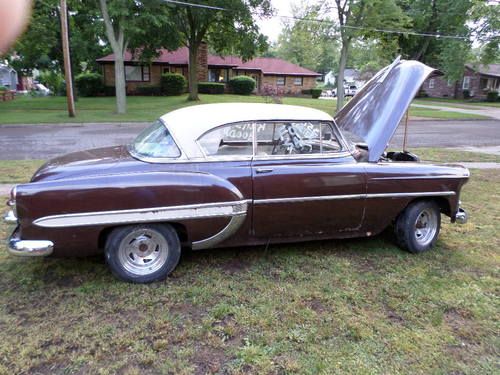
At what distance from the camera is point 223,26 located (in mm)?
27781

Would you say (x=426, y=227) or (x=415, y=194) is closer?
(x=415, y=194)

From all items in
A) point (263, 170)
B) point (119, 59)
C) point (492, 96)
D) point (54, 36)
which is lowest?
point (263, 170)

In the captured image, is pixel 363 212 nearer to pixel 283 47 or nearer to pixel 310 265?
pixel 310 265

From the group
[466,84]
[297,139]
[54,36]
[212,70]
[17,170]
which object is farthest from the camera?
[466,84]

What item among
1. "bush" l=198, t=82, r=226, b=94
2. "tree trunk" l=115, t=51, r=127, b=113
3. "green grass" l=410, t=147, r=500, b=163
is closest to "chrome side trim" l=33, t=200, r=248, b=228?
"green grass" l=410, t=147, r=500, b=163

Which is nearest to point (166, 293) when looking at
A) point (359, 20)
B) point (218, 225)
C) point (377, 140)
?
point (218, 225)

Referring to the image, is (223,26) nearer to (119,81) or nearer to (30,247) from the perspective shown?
(119,81)

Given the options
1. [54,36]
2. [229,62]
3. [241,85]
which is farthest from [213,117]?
[229,62]

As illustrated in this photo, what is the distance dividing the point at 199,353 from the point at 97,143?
997 centimetres

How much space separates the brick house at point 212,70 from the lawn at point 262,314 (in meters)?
26.4

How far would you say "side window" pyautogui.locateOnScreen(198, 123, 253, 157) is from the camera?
12.6 feet

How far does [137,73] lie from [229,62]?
10.0m

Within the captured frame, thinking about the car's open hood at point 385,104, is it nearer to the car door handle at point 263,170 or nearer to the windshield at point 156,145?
the car door handle at point 263,170

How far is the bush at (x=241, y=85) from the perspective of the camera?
120 ft
